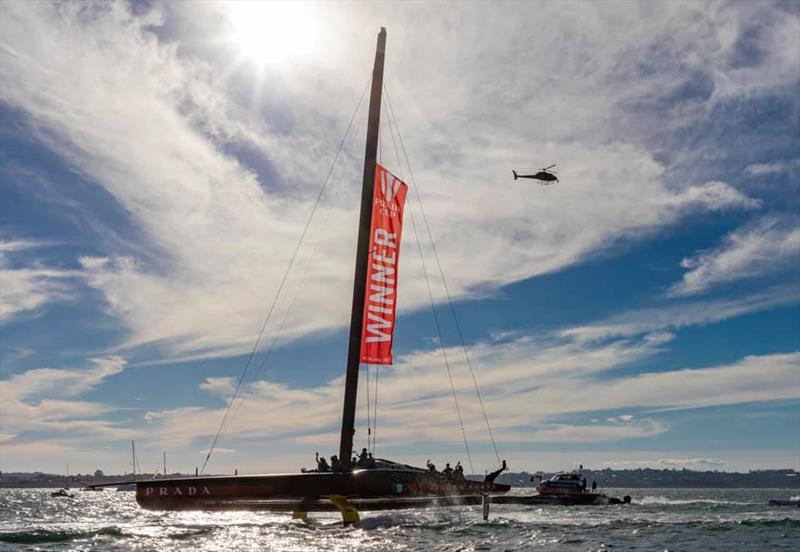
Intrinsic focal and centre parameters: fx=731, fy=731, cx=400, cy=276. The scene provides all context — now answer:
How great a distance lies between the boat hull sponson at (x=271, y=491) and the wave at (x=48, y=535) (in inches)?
68.5

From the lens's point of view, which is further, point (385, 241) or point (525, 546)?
point (385, 241)

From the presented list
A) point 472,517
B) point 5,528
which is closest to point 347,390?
point 472,517

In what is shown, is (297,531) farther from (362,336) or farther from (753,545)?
(753,545)

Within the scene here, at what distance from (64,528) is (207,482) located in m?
7.84

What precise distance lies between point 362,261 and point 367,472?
11.2 metres

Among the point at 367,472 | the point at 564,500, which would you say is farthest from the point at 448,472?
the point at 564,500

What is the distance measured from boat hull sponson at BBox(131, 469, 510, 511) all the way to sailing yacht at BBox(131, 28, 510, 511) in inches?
1.5

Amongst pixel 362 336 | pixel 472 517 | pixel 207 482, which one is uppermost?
pixel 362 336

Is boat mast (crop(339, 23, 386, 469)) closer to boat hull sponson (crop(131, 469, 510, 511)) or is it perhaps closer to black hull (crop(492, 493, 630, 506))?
boat hull sponson (crop(131, 469, 510, 511))

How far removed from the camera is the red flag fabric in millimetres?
36044

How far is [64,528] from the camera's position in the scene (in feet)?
103

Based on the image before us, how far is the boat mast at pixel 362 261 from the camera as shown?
34375mm

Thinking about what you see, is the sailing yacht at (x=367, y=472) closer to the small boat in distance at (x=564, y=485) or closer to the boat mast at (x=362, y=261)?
the boat mast at (x=362, y=261)

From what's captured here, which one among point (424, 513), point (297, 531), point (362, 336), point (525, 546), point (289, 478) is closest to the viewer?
point (525, 546)
